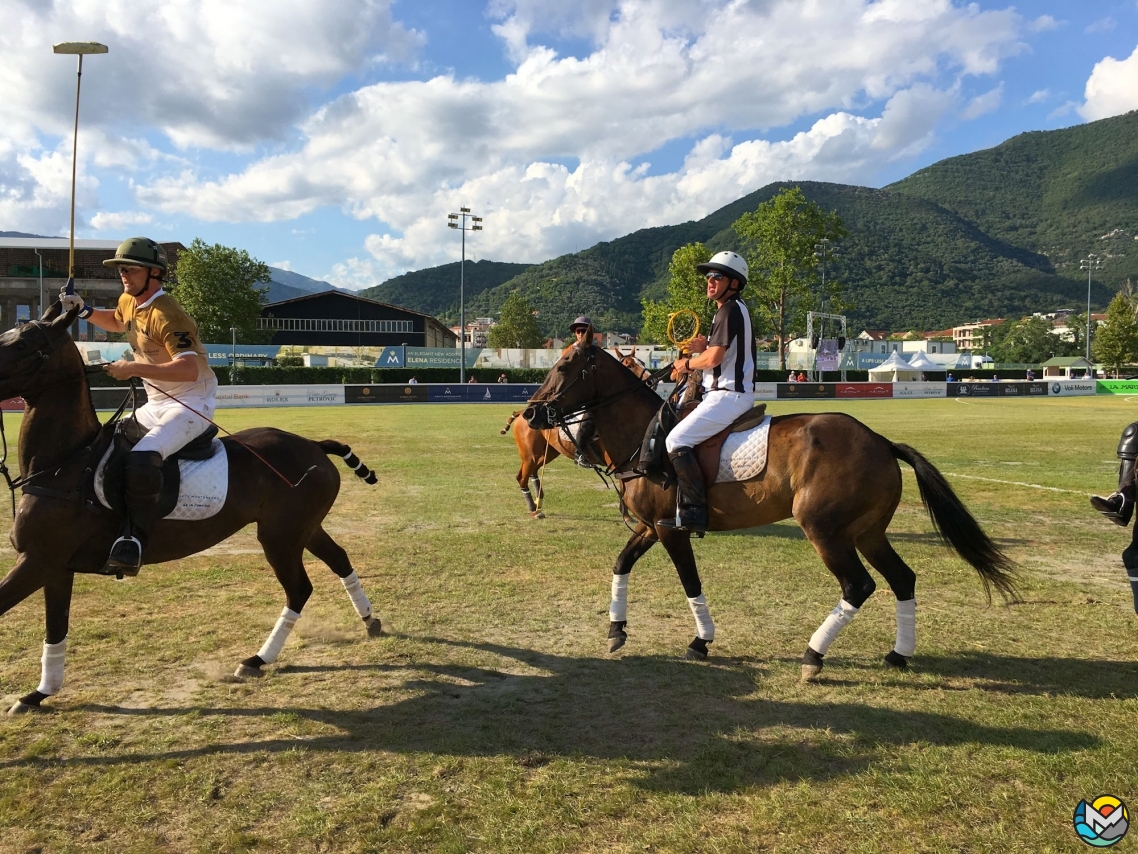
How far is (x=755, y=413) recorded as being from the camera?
5461mm

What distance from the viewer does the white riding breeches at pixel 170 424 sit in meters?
4.52

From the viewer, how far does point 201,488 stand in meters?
4.73

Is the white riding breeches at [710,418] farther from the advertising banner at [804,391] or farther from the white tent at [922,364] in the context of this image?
the white tent at [922,364]

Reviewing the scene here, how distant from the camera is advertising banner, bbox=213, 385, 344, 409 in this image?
36.2 metres

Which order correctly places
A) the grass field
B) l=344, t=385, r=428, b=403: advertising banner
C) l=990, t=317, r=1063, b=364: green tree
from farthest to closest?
l=990, t=317, r=1063, b=364: green tree → l=344, t=385, r=428, b=403: advertising banner → the grass field

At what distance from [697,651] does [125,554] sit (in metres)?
3.96

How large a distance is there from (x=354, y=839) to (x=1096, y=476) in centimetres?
1567

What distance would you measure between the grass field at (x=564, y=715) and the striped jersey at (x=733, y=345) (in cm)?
209

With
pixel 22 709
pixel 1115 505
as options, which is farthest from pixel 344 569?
pixel 1115 505

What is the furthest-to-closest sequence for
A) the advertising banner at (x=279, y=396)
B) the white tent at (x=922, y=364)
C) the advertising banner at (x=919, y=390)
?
1. the white tent at (x=922, y=364)
2. the advertising banner at (x=919, y=390)
3. the advertising banner at (x=279, y=396)

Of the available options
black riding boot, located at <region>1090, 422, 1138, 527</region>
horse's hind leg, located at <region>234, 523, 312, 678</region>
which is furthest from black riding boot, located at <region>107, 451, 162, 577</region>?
black riding boot, located at <region>1090, 422, 1138, 527</region>

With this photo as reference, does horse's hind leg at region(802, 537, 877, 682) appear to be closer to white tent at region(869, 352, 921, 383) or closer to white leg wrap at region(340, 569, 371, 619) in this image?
white leg wrap at region(340, 569, 371, 619)

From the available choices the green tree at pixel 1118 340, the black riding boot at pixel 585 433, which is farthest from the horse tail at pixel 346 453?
the green tree at pixel 1118 340

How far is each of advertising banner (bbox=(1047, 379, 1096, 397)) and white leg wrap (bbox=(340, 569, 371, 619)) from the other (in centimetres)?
5623
